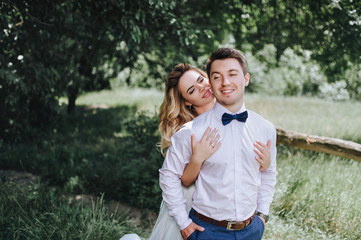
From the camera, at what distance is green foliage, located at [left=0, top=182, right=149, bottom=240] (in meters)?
3.42

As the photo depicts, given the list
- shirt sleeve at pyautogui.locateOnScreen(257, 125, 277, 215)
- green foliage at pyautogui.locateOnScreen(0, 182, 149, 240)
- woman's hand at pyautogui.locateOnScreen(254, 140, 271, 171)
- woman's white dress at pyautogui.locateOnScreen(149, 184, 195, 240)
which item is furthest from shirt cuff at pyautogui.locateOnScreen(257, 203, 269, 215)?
green foliage at pyautogui.locateOnScreen(0, 182, 149, 240)

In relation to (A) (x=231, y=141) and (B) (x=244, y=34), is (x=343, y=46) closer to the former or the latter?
(B) (x=244, y=34)

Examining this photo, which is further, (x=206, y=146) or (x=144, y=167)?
(x=144, y=167)

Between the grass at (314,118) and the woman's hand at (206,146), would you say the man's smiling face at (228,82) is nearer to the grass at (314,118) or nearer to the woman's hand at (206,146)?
the woman's hand at (206,146)

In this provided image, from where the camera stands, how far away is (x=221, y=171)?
207 centimetres

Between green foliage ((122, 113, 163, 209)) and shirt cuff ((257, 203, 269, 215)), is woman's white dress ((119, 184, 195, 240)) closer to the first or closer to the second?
shirt cuff ((257, 203, 269, 215))

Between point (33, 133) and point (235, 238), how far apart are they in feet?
22.0

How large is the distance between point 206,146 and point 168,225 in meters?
0.67

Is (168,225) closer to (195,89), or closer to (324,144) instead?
(195,89)

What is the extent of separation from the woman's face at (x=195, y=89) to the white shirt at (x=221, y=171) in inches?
26.5

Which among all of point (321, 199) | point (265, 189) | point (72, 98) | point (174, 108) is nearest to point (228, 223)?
point (265, 189)

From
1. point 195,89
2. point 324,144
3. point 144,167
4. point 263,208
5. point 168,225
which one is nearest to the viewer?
point 168,225

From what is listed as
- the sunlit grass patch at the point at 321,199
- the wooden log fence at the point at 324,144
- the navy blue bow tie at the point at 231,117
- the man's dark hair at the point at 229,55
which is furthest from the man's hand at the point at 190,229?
the wooden log fence at the point at 324,144

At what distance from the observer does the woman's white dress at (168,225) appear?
226 centimetres
